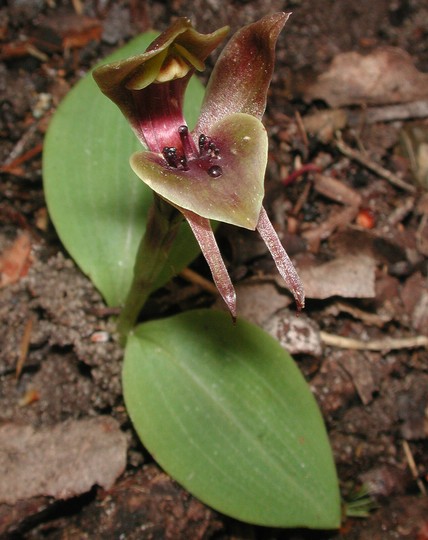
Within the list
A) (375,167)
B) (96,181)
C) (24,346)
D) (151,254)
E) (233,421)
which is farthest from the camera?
(375,167)

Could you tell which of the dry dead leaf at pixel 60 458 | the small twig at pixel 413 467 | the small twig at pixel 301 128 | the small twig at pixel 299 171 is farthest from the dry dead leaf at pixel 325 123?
the dry dead leaf at pixel 60 458

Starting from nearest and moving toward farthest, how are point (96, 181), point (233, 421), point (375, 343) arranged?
point (233, 421) < point (96, 181) < point (375, 343)

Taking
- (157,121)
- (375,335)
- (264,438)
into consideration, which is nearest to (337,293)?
(375,335)

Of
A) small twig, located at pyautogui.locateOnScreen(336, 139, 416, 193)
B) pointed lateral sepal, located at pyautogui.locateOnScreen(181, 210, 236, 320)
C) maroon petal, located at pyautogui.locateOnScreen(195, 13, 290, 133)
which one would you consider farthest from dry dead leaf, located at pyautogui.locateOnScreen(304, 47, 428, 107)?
pointed lateral sepal, located at pyautogui.locateOnScreen(181, 210, 236, 320)

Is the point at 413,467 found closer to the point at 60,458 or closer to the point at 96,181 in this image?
the point at 60,458

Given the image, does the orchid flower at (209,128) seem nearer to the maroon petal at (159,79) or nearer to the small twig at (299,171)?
the maroon petal at (159,79)

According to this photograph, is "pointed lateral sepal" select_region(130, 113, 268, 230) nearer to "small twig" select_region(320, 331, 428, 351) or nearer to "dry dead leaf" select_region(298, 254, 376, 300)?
"dry dead leaf" select_region(298, 254, 376, 300)

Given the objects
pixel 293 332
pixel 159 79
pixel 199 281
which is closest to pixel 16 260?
pixel 199 281
